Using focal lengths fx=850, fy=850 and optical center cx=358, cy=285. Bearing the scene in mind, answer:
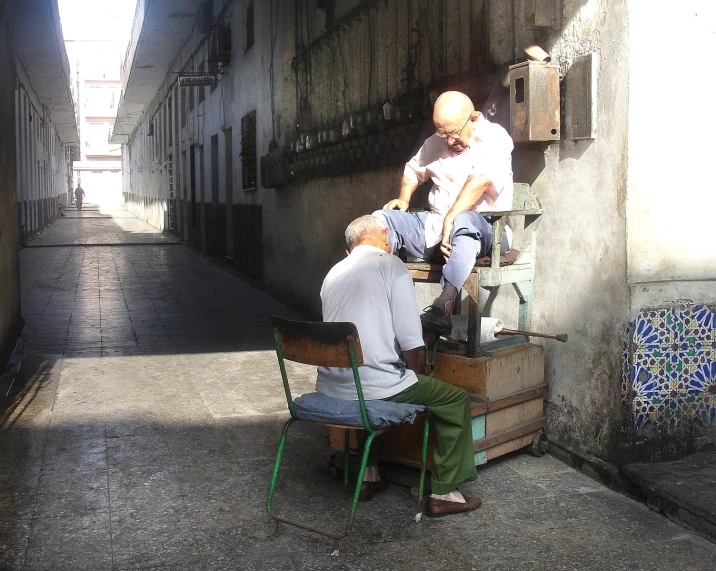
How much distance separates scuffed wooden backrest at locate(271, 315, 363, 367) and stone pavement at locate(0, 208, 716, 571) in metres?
0.81

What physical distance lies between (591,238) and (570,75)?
0.88m

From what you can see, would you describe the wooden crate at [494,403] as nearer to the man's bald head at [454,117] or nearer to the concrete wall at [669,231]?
the concrete wall at [669,231]

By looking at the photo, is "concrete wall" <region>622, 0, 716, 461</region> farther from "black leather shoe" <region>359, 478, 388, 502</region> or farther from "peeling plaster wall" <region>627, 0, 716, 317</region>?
"black leather shoe" <region>359, 478, 388, 502</region>

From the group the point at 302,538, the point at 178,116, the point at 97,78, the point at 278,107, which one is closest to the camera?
the point at 302,538

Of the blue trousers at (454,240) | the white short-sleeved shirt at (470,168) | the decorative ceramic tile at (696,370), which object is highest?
the white short-sleeved shirt at (470,168)

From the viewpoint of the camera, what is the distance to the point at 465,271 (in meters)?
4.33

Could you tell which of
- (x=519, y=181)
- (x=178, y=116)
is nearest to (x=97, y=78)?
(x=178, y=116)

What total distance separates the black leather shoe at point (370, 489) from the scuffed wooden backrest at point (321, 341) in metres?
0.87

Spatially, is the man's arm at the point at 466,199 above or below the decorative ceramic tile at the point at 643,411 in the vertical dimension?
above

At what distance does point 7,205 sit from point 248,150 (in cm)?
580

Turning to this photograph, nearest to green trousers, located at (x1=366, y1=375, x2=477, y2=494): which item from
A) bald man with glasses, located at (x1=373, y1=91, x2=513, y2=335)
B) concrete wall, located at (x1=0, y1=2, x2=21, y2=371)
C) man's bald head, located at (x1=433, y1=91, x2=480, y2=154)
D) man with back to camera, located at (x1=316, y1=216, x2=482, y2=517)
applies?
man with back to camera, located at (x1=316, y1=216, x2=482, y2=517)

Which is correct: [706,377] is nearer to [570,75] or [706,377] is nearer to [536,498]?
[536,498]

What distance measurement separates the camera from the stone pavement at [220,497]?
3502mm

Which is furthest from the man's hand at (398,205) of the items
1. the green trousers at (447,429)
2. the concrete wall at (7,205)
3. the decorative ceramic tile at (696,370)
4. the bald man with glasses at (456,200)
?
the concrete wall at (7,205)
